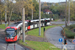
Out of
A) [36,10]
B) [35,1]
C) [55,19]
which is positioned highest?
[35,1]

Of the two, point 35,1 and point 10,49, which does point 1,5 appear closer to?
point 10,49

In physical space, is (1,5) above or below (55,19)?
above

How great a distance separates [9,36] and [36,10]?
34.9 metres

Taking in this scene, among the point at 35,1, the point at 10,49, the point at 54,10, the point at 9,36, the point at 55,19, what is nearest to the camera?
the point at 10,49

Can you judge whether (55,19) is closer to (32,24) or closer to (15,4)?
(32,24)

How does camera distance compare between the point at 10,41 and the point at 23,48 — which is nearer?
the point at 23,48

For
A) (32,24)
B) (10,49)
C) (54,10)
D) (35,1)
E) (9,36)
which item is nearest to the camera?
(10,49)

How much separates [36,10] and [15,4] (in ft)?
80.2

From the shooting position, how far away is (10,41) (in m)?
18.4

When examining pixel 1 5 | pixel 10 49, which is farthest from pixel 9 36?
pixel 1 5

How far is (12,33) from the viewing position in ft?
60.7

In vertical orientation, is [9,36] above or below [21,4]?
below

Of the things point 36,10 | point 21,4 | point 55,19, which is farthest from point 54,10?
point 21,4

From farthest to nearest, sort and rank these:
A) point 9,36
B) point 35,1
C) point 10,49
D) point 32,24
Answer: point 35,1
point 32,24
point 9,36
point 10,49
